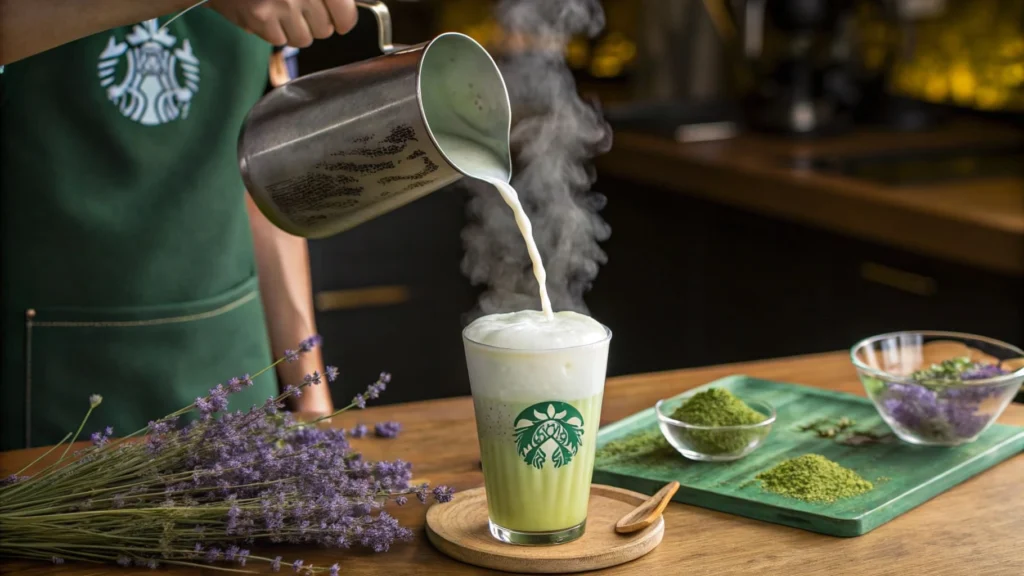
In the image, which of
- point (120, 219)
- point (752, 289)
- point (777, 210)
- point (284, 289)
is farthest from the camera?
point (752, 289)

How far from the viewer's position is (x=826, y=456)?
1.30 metres

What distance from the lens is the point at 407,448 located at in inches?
53.8

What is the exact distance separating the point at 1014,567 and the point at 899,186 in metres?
1.99

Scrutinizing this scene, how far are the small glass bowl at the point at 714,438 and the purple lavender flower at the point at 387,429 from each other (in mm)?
304

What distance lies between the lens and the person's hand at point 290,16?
1.24m

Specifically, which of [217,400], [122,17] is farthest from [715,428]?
[122,17]

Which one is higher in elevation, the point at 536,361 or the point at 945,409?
the point at 536,361

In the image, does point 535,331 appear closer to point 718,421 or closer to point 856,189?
point 718,421

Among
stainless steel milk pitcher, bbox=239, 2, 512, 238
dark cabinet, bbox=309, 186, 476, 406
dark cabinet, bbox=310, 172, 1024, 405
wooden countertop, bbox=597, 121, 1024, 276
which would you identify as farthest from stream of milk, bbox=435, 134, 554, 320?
dark cabinet, bbox=309, 186, 476, 406

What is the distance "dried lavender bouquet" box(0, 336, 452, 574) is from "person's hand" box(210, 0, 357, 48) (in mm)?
381

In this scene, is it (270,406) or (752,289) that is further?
(752,289)

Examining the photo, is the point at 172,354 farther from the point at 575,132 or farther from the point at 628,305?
the point at 628,305

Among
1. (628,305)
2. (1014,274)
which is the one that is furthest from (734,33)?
(1014,274)

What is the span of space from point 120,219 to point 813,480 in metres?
0.99
